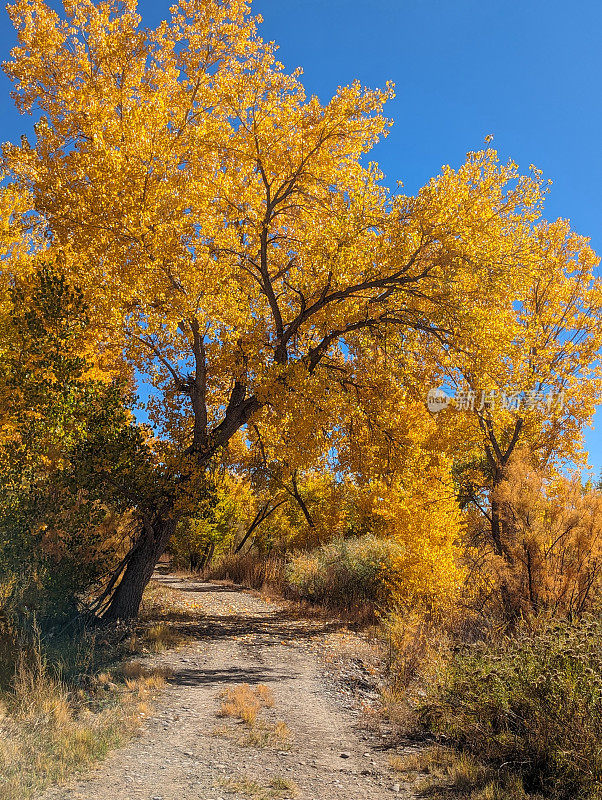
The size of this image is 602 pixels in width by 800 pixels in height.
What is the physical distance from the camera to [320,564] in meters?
15.0

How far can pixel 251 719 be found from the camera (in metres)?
6.32

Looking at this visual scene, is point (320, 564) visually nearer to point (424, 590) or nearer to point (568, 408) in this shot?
point (424, 590)

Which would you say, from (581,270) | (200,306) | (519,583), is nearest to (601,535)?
(519,583)

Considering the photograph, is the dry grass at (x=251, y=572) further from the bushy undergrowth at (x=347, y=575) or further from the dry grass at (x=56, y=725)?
the dry grass at (x=56, y=725)

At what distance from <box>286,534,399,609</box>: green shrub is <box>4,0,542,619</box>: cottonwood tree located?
494cm

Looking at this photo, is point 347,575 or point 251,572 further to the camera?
point 251,572

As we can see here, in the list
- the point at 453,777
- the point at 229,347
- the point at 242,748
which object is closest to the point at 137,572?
the point at 229,347

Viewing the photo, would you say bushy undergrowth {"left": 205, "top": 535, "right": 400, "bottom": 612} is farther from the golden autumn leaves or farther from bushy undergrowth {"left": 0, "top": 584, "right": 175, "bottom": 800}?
bushy undergrowth {"left": 0, "top": 584, "right": 175, "bottom": 800}

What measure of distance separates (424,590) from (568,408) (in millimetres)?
8149

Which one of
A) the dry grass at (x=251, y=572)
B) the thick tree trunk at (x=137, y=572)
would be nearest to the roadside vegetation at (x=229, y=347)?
the thick tree trunk at (x=137, y=572)

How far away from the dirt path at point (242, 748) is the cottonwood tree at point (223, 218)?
313 centimetres

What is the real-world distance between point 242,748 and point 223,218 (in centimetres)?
869

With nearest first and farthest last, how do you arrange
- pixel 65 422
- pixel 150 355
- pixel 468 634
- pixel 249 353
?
pixel 468 634 → pixel 65 422 → pixel 249 353 → pixel 150 355

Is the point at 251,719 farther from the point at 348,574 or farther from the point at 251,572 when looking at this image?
the point at 251,572
